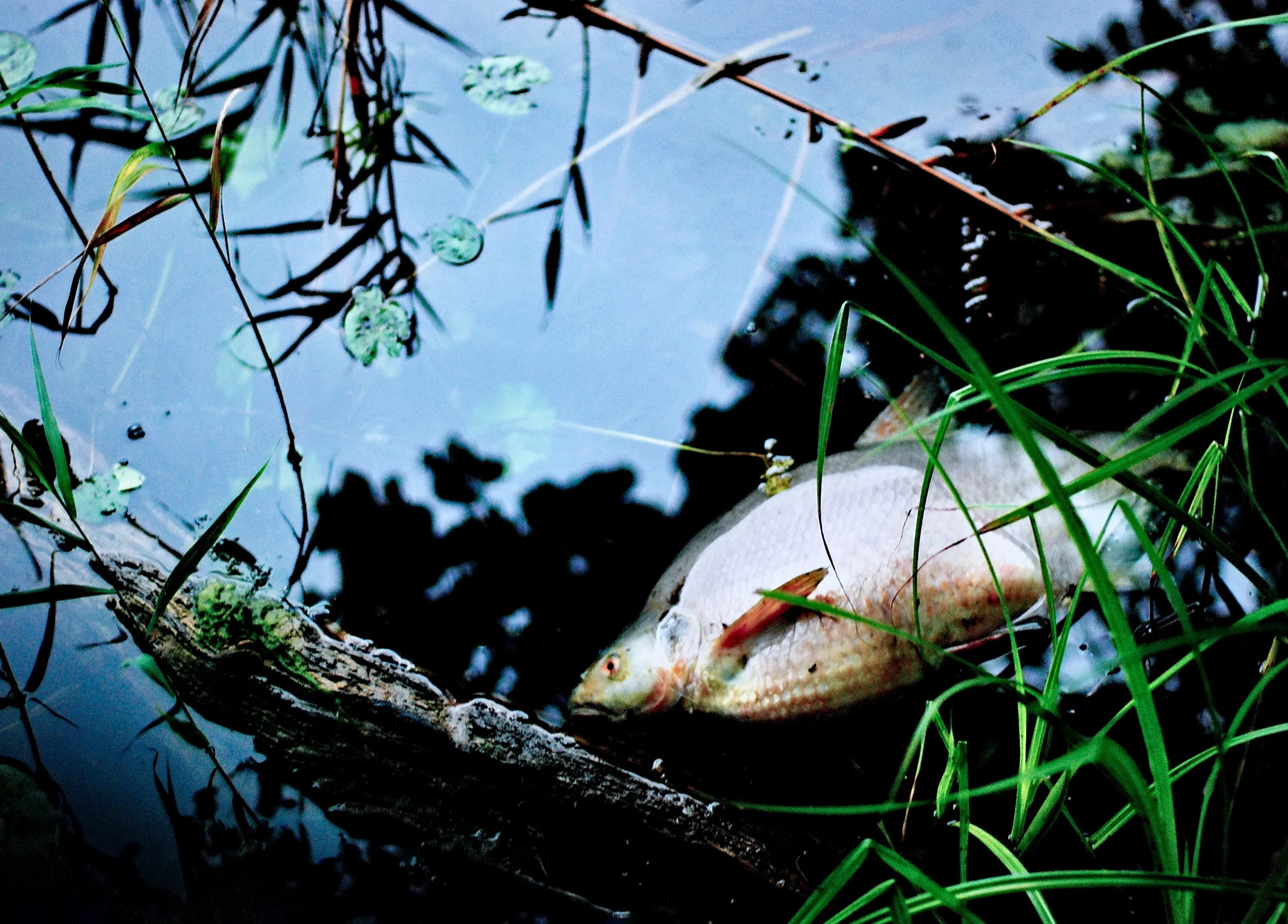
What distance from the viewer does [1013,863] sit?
1.28 meters

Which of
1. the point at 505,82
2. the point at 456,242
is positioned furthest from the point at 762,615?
the point at 505,82

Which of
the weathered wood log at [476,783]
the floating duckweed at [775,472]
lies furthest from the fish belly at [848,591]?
the weathered wood log at [476,783]

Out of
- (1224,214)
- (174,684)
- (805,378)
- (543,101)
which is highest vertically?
(543,101)

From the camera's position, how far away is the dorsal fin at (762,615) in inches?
76.6

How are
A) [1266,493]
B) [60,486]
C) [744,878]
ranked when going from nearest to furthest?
[744,878]
[60,486]
[1266,493]

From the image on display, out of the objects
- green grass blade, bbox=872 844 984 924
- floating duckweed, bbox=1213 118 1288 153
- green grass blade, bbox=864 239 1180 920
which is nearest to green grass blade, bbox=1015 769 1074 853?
green grass blade, bbox=864 239 1180 920

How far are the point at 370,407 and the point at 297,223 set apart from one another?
0.72 meters

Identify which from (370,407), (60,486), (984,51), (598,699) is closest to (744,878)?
(598,699)

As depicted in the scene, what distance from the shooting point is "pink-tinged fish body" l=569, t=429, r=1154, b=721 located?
1.99 meters

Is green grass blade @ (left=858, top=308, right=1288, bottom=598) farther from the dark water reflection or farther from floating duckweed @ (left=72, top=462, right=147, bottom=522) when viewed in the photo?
floating duckweed @ (left=72, top=462, right=147, bottom=522)

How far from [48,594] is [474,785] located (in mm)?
1127

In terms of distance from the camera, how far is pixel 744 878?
1650 millimetres

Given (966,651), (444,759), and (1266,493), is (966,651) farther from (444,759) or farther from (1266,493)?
(444,759)

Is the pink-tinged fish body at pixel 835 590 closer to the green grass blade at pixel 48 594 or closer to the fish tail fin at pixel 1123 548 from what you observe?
the fish tail fin at pixel 1123 548
